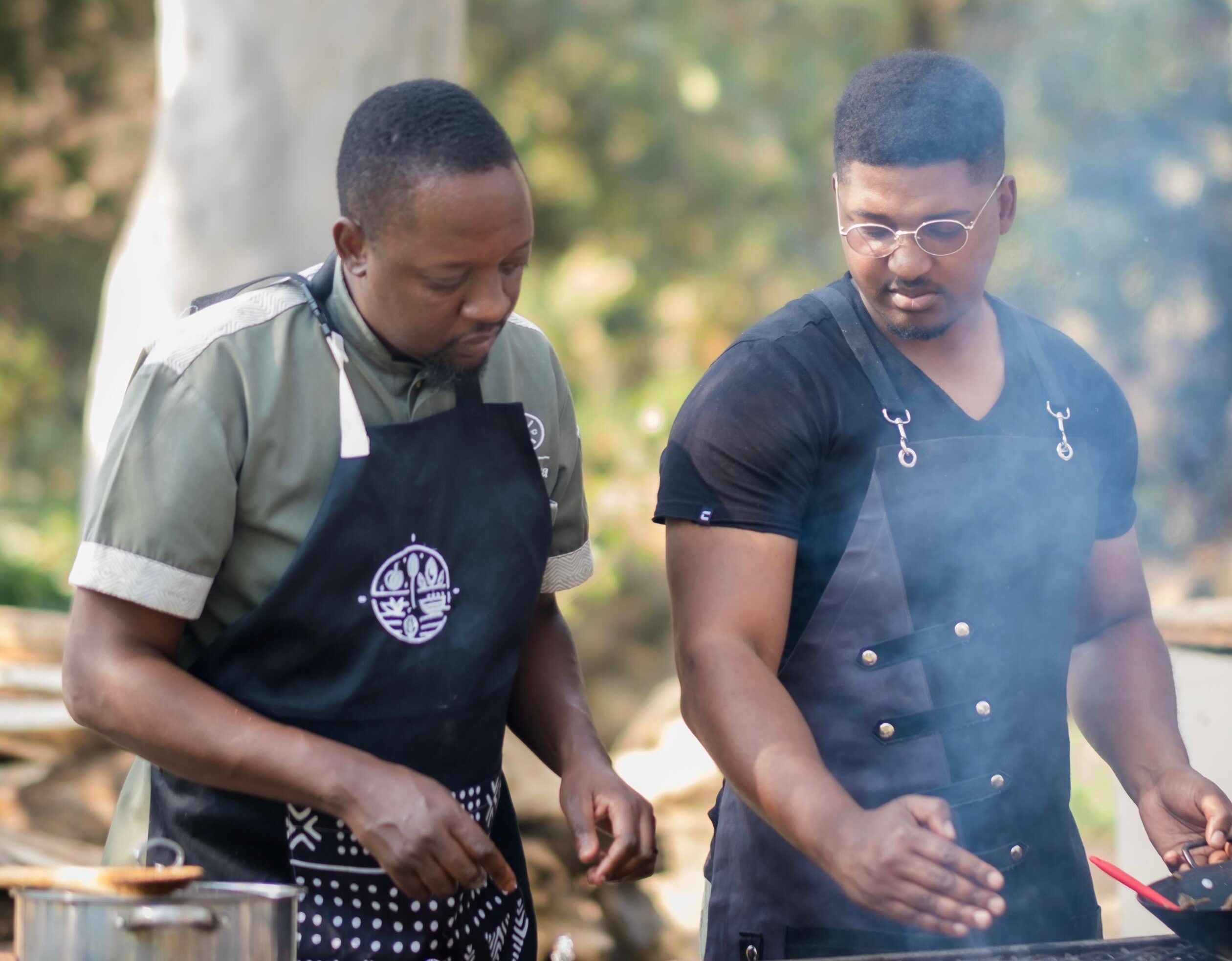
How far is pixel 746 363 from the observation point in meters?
2.37

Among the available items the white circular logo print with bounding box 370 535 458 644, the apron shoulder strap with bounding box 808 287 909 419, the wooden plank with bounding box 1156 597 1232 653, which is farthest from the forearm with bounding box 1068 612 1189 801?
the wooden plank with bounding box 1156 597 1232 653

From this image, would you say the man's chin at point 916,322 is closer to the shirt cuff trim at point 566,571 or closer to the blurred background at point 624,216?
the shirt cuff trim at point 566,571

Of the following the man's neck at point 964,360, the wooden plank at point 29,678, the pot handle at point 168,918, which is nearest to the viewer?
the pot handle at point 168,918

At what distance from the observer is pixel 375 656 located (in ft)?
6.88

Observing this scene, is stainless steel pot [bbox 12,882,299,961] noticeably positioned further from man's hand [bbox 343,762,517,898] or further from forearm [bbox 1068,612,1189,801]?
forearm [bbox 1068,612,1189,801]

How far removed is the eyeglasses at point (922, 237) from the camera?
2336 mm

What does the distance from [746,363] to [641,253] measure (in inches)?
306

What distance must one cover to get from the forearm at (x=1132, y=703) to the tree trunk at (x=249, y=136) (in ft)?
12.7

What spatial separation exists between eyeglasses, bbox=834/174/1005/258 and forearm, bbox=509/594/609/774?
0.83 m

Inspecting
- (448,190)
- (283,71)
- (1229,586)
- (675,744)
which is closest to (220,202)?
(283,71)

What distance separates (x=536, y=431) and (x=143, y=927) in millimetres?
1047

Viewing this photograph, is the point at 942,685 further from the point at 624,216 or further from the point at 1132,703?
the point at 624,216

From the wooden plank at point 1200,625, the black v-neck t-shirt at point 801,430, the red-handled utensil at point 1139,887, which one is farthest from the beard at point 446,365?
the wooden plank at point 1200,625

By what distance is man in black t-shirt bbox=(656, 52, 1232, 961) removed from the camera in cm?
228
